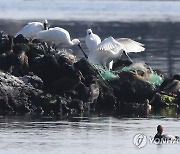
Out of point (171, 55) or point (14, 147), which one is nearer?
point (14, 147)

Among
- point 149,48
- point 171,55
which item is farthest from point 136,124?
point 149,48

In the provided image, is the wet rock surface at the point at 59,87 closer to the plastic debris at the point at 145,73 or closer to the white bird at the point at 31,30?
the plastic debris at the point at 145,73

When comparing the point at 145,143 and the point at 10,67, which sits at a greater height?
the point at 10,67

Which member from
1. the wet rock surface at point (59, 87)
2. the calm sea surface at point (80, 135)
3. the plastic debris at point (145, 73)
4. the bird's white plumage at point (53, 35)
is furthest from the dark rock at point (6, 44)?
the bird's white plumage at point (53, 35)

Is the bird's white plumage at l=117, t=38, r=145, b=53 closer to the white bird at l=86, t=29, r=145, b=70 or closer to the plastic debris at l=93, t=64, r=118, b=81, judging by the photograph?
the white bird at l=86, t=29, r=145, b=70

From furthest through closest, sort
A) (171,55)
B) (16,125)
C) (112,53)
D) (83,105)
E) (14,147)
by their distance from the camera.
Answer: (171,55) < (112,53) < (83,105) < (16,125) < (14,147)

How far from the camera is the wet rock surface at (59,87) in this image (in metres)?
20.6

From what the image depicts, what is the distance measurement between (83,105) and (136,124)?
→ 236cm

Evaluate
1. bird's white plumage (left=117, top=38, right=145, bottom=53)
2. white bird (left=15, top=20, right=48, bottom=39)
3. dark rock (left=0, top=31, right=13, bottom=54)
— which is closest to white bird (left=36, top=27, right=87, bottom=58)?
white bird (left=15, top=20, right=48, bottom=39)

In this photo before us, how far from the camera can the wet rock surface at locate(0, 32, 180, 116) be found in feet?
67.5

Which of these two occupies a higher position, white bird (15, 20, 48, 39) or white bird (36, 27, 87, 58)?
white bird (15, 20, 48, 39)

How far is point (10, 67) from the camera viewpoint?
21500 millimetres

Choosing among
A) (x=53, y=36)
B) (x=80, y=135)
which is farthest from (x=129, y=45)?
(x=80, y=135)

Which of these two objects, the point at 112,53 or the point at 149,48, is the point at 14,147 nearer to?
the point at 112,53
